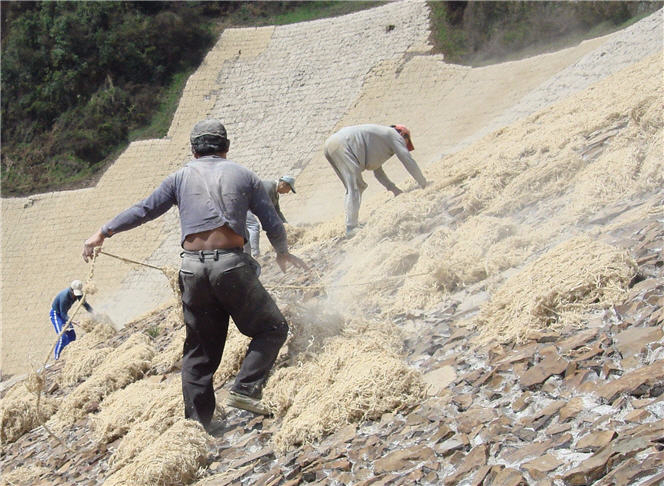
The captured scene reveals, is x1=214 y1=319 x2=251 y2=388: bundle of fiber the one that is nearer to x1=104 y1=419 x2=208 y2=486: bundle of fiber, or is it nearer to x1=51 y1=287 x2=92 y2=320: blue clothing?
x1=104 y1=419 x2=208 y2=486: bundle of fiber

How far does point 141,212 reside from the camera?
4379 mm

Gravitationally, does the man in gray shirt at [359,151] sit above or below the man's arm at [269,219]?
below

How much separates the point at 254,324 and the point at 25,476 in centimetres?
195

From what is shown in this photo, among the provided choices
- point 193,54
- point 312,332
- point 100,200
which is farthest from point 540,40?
point 312,332

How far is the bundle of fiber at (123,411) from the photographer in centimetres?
482

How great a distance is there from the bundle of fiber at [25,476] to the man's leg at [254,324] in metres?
1.57

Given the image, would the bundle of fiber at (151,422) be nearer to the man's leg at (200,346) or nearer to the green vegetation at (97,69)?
the man's leg at (200,346)

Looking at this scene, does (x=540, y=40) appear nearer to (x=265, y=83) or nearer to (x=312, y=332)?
(x=265, y=83)

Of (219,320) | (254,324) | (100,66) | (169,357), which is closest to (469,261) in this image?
(254,324)

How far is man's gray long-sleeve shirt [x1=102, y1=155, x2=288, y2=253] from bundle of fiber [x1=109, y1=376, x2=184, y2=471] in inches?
41.7

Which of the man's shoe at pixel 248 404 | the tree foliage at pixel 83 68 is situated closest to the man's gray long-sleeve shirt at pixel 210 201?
the man's shoe at pixel 248 404

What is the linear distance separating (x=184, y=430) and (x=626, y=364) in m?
2.14

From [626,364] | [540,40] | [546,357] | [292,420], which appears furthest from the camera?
[540,40]

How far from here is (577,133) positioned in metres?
7.04
